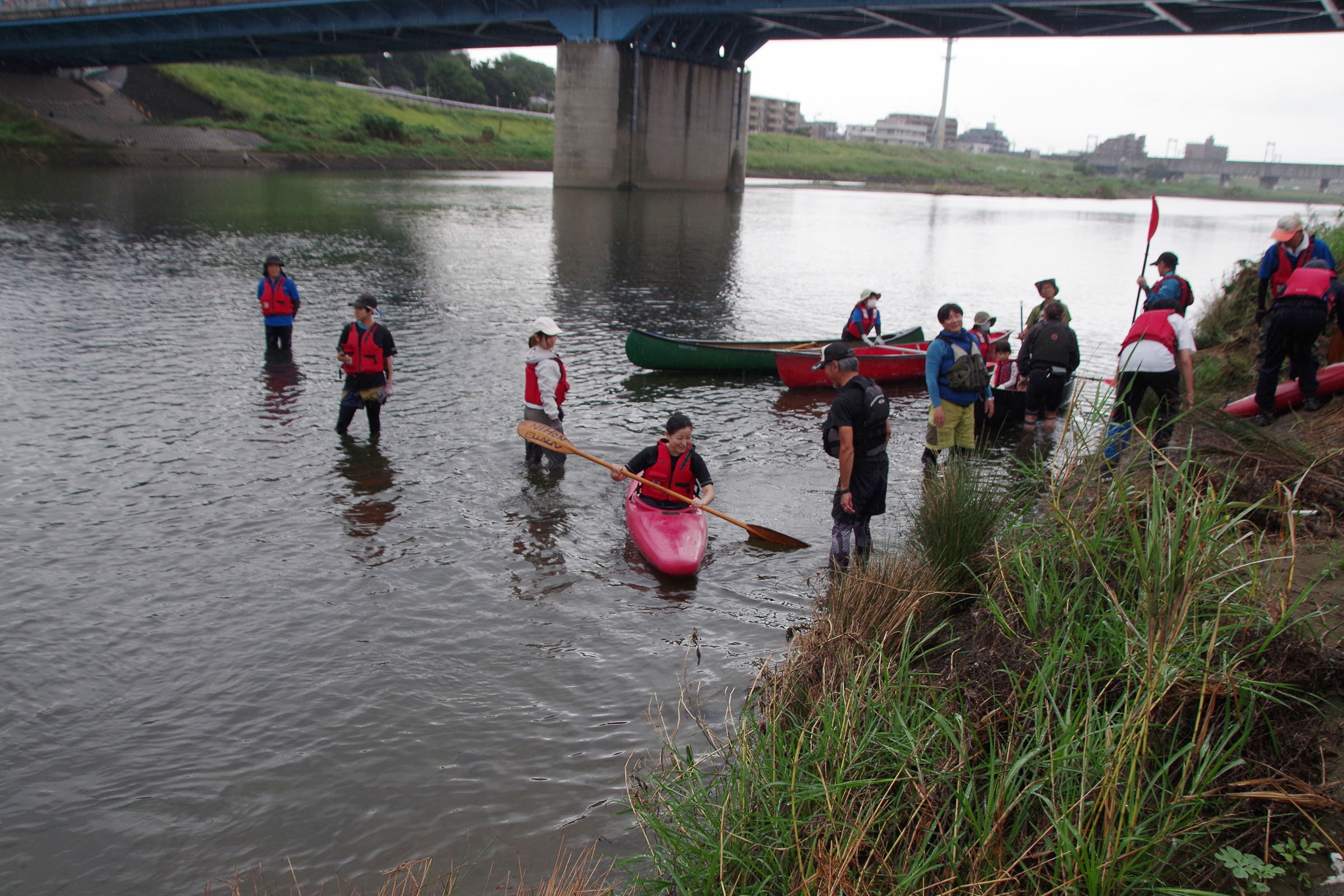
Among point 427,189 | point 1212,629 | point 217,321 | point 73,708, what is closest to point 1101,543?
point 1212,629

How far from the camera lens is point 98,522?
8625mm

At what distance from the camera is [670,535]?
822 centimetres

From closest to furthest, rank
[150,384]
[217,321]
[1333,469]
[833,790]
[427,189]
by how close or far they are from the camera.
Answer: [833,790] → [1333,469] → [150,384] → [217,321] → [427,189]

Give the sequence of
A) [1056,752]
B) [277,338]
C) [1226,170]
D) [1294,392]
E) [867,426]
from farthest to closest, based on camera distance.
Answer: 1. [1226,170]
2. [277,338]
3. [1294,392]
4. [867,426]
5. [1056,752]

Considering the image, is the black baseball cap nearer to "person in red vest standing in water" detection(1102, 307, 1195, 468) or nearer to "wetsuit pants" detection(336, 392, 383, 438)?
"person in red vest standing in water" detection(1102, 307, 1195, 468)

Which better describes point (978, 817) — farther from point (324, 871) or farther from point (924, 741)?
point (324, 871)

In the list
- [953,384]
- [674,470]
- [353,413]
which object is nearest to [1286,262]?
[953,384]

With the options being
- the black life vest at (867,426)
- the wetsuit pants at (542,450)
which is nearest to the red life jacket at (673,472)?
the black life vest at (867,426)

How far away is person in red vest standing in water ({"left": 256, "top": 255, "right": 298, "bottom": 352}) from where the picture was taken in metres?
14.9

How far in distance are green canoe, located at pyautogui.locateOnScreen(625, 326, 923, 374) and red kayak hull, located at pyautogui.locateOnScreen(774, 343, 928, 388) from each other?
0.38 metres

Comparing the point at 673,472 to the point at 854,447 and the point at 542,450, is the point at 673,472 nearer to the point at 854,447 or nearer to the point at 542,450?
the point at 854,447

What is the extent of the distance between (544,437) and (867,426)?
4241 millimetres

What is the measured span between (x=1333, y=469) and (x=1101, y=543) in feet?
9.32

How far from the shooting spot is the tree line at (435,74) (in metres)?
100
